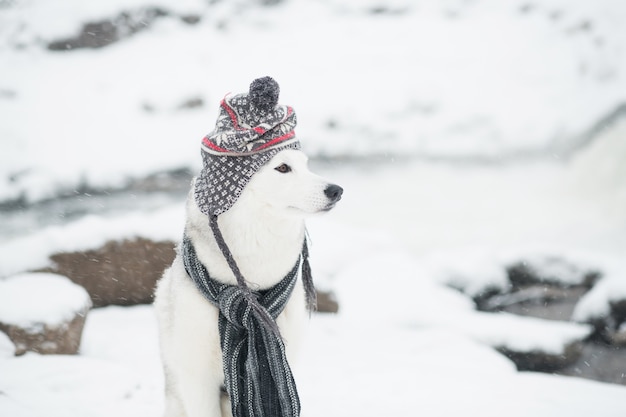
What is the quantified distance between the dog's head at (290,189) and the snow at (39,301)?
A: 6.49 ft

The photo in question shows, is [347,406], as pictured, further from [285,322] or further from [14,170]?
[14,170]

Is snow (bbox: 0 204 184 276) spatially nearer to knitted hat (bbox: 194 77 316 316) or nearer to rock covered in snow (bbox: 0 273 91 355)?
rock covered in snow (bbox: 0 273 91 355)

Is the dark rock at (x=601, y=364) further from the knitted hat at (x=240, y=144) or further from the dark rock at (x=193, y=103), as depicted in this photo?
the dark rock at (x=193, y=103)

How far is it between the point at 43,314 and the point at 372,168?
11061mm

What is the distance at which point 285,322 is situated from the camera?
2170 mm

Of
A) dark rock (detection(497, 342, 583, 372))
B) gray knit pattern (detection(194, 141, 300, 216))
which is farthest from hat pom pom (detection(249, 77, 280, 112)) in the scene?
dark rock (detection(497, 342, 583, 372))

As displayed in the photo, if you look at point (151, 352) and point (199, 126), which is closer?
point (151, 352)

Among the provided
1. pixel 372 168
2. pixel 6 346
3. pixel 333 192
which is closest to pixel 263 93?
pixel 333 192

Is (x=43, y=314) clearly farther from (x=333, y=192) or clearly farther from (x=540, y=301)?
(x=540, y=301)

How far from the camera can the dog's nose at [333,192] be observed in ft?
6.16

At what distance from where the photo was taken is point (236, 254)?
197cm

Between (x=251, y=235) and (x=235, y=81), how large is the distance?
11801mm

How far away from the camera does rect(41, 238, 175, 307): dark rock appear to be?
161 inches

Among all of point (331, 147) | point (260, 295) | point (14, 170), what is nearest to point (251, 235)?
point (260, 295)
